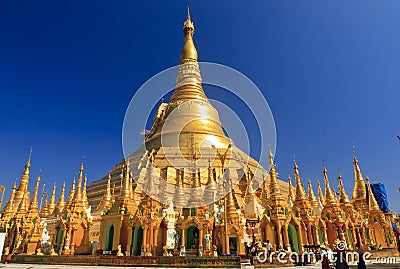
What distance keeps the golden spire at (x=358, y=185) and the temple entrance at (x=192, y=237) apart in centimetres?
2069

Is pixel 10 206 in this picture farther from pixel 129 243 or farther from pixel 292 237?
pixel 292 237

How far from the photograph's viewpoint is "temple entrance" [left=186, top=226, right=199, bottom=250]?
20266mm

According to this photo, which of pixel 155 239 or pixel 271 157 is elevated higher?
pixel 271 157

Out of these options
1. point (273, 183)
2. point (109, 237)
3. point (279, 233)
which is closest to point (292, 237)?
point (279, 233)

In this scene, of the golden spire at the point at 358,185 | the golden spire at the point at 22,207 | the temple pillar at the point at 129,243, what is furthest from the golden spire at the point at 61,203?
the golden spire at the point at 358,185

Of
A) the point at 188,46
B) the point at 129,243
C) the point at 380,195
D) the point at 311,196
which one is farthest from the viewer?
the point at 188,46

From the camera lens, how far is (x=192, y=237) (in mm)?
20516

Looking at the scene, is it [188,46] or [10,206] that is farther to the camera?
[188,46]

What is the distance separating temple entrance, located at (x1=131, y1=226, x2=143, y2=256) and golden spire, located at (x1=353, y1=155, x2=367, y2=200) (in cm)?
2381

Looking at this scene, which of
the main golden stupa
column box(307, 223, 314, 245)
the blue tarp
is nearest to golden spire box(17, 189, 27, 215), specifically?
the main golden stupa

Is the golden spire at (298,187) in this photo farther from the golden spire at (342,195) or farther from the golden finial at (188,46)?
the golden finial at (188,46)

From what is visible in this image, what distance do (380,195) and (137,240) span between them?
3919 cm

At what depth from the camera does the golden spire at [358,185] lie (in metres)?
32.6

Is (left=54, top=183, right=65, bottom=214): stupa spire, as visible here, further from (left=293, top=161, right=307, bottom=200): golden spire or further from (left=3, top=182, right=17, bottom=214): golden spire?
(left=293, top=161, right=307, bottom=200): golden spire
